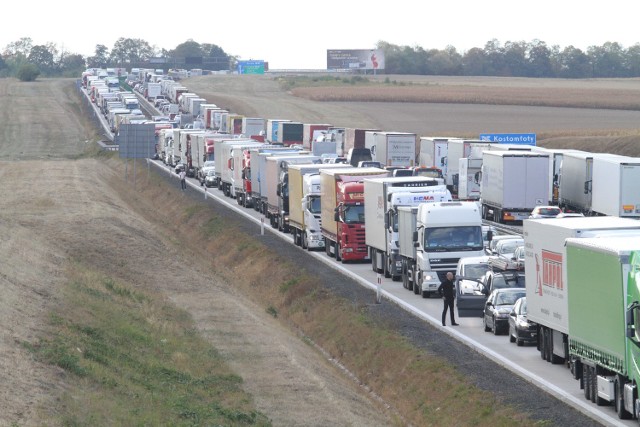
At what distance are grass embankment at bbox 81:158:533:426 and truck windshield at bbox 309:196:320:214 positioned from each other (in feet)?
7.63

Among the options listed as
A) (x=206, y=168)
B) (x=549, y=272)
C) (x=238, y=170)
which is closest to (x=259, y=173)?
(x=238, y=170)

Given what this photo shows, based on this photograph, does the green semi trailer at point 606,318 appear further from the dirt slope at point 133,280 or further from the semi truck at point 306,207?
the semi truck at point 306,207

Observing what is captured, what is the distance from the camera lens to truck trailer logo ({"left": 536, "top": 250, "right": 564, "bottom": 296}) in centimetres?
2472

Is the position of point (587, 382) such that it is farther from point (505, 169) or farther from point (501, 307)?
point (505, 169)

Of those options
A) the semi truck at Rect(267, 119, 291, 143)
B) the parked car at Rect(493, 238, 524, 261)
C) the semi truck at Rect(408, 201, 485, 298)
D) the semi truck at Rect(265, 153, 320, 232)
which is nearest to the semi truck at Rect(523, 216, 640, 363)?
the semi truck at Rect(408, 201, 485, 298)

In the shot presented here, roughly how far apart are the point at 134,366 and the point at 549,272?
8.04 metres

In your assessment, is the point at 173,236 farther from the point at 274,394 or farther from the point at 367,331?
the point at 274,394

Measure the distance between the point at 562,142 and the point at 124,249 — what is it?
211 ft

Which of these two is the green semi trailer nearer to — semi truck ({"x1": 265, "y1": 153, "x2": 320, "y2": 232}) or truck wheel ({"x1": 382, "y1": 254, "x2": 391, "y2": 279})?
truck wheel ({"x1": 382, "y1": 254, "x2": 391, "y2": 279})

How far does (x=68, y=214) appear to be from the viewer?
172ft

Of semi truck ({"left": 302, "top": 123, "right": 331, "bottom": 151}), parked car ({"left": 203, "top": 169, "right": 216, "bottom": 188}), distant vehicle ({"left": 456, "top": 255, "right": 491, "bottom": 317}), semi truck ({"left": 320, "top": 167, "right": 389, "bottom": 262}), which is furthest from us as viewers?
semi truck ({"left": 302, "top": 123, "right": 331, "bottom": 151})

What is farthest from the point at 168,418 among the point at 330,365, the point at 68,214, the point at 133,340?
the point at 68,214

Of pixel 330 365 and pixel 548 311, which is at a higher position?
pixel 548 311

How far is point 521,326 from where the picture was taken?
96.7 feet
